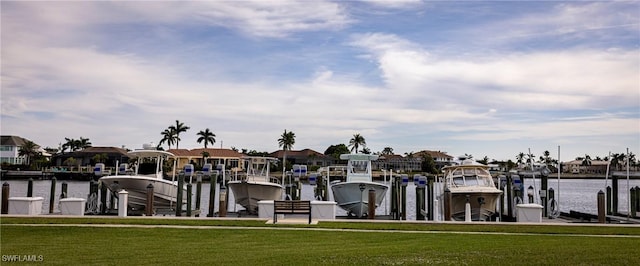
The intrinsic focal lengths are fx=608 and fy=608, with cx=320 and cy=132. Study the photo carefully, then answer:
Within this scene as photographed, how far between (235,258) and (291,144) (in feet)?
426

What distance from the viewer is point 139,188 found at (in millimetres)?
31578

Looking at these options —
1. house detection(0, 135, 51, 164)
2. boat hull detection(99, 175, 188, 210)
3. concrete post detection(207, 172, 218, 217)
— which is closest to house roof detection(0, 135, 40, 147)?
house detection(0, 135, 51, 164)

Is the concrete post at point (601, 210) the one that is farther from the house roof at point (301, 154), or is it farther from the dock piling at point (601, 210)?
the house roof at point (301, 154)

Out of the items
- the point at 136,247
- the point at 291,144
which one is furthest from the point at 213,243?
the point at 291,144

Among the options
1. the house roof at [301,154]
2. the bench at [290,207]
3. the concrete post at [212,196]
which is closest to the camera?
the bench at [290,207]

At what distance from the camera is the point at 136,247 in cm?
1530

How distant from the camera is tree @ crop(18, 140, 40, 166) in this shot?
136750 mm

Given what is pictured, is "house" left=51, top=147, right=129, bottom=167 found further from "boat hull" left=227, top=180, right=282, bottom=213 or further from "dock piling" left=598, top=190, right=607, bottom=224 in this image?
"dock piling" left=598, top=190, right=607, bottom=224

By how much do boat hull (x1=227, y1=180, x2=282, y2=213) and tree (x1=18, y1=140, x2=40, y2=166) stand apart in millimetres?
119050

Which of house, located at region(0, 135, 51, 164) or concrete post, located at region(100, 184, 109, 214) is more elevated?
house, located at region(0, 135, 51, 164)

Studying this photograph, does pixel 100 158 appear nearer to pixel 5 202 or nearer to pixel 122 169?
pixel 122 169

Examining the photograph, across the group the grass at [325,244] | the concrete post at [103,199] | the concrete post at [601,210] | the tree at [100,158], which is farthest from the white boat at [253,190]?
the tree at [100,158]

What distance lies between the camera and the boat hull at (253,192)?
108 ft

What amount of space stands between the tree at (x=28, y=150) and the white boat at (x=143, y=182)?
115228 mm
